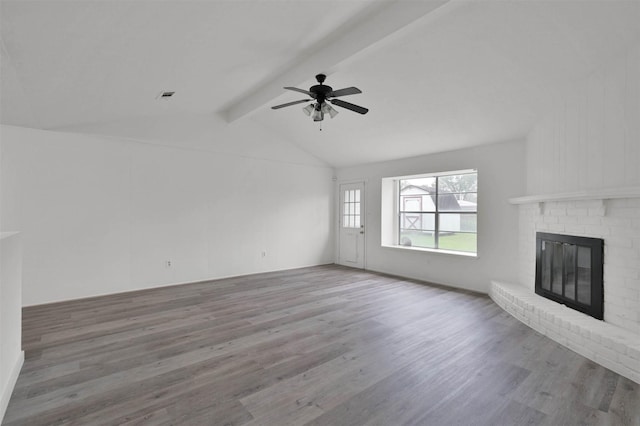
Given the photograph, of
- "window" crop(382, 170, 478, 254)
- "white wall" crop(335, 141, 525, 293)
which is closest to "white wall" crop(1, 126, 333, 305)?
"window" crop(382, 170, 478, 254)

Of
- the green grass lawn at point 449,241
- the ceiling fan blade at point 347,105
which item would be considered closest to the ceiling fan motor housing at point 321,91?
the ceiling fan blade at point 347,105

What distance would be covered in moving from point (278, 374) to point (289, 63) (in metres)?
3.50

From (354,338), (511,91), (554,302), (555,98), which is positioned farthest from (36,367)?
(555,98)

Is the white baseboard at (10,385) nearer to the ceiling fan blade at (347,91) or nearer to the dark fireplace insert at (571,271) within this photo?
the ceiling fan blade at (347,91)

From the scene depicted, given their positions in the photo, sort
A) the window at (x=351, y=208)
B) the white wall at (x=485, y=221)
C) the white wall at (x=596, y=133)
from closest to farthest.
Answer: the white wall at (x=596, y=133) < the white wall at (x=485, y=221) < the window at (x=351, y=208)

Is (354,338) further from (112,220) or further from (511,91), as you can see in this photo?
(112,220)

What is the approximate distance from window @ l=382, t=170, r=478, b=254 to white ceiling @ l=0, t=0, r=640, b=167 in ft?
3.64

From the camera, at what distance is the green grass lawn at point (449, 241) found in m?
5.82

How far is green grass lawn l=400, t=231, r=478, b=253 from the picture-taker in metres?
5.82

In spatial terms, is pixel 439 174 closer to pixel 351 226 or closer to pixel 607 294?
pixel 351 226

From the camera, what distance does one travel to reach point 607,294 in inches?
121

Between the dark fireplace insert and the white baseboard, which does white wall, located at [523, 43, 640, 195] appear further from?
the white baseboard

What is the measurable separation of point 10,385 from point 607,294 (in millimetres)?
5122

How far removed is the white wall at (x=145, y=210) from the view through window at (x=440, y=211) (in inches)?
90.3
